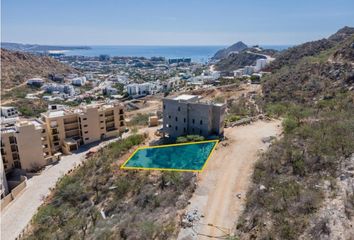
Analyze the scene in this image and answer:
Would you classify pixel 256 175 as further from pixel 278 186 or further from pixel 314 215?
pixel 314 215

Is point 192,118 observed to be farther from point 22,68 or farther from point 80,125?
point 22,68

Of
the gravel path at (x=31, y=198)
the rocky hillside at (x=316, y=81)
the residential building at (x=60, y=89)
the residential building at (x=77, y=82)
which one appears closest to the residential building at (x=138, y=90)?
the residential building at (x=60, y=89)

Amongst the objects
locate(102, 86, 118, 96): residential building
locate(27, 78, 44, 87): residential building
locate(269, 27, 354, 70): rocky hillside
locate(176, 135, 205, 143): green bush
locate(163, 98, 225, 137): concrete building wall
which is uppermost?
locate(269, 27, 354, 70): rocky hillside

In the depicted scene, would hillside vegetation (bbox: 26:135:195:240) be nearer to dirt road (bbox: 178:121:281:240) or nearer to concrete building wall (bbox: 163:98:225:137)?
dirt road (bbox: 178:121:281:240)

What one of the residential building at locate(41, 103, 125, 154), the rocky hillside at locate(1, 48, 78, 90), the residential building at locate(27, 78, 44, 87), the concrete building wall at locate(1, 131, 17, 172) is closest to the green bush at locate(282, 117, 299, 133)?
the residential building at locate(41, 103, 125, 154)

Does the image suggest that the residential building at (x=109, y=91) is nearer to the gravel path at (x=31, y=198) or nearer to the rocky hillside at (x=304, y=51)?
the rocky hillside at (x=304, y=51)

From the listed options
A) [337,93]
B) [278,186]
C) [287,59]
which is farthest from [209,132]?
[287,59]
